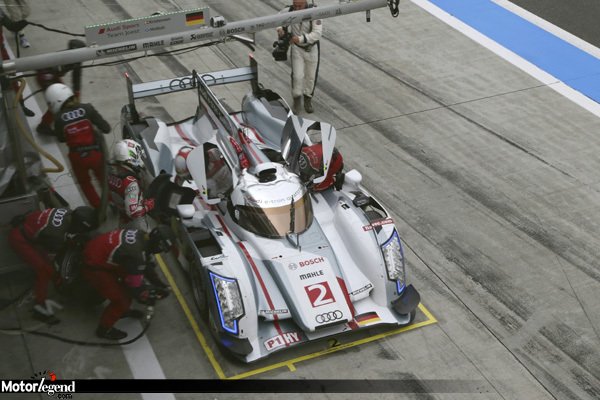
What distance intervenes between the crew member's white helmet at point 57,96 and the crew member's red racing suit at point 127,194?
4.54 ft

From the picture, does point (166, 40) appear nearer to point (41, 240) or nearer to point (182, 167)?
point (182, 167)

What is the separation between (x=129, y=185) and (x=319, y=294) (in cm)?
293

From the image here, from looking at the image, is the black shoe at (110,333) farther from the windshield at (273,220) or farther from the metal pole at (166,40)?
the metal pole at (166,40)

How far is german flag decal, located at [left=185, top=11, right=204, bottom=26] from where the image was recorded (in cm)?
1072

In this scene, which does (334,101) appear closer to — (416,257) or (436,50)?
(436,50)

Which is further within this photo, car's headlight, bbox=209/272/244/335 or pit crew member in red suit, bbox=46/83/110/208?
pit crew member in red suit, bbox=46/83/110/208

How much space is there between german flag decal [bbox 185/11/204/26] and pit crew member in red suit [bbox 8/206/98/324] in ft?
8.89

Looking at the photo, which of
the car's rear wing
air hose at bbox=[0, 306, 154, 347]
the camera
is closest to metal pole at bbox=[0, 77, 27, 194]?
air hose at bbox=[0, 306, 154, 347]

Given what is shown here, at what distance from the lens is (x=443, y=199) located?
42.3 feet

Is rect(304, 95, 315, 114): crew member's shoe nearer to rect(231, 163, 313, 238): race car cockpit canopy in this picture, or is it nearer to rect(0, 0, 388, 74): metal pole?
rect(0, 0, 388, 74): metal pole

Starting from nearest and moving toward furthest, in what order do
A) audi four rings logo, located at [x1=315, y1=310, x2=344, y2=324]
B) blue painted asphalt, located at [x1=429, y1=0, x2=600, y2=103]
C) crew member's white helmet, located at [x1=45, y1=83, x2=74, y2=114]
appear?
audi four rings logo, located at [x1=315, y1=310, x2=344, y2=324], crew member's white helmet, located at [x1=45, y1=83, x2=74, y2=114], blue painted asphalt, located at [x1=429, y1=0, x2=600, y2=103]

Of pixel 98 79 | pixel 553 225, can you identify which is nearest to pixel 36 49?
pixel 98 79

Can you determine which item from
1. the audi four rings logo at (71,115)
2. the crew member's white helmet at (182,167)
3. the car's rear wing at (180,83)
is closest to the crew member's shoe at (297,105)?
the car's rear wing at (180,83)

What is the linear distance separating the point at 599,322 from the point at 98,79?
10283 mm
